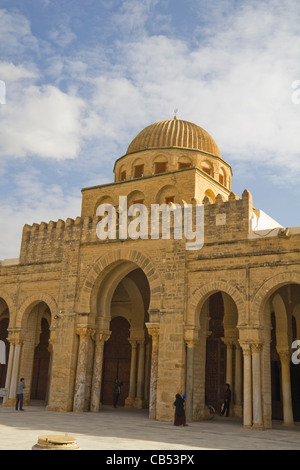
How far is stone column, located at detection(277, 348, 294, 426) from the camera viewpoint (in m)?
14.0

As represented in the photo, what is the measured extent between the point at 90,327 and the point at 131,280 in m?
3.39

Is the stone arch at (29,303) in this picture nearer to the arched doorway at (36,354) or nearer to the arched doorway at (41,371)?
the arched doorway at (36,354)

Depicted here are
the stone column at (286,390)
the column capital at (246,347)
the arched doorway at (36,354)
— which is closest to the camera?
the column capital at (246,347)

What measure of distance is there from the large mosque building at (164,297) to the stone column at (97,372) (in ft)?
0.12

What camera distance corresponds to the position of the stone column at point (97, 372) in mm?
15109

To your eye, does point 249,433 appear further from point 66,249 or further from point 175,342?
point 66,249

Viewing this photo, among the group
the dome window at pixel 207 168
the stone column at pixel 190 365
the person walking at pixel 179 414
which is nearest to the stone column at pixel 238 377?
the stone column at pixel 190 365

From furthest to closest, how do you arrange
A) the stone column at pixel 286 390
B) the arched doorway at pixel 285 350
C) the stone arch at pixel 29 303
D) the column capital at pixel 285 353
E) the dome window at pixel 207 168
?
the dome window at pixel 207 168 → the stone arch at pixel 29 303 → the column capital at pixel 285 353 → the arched doorway at pixel 285 350 → the stone column at pixel 286 390

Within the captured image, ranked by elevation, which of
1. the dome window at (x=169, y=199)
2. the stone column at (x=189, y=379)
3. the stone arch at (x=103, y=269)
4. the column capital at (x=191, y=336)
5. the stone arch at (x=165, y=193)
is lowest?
the stone column at (x=189, y=379)

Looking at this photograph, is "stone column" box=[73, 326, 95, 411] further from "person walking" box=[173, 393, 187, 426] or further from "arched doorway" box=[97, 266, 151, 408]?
"person walking" box=[173, 393, 187, 426]

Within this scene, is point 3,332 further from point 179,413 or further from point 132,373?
point 179,413

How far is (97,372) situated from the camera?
50.3 ft

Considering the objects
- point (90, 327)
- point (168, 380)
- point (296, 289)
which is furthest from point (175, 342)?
point (296, 289)

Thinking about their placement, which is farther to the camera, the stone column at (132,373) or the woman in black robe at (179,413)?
the stone column at (132,373)
